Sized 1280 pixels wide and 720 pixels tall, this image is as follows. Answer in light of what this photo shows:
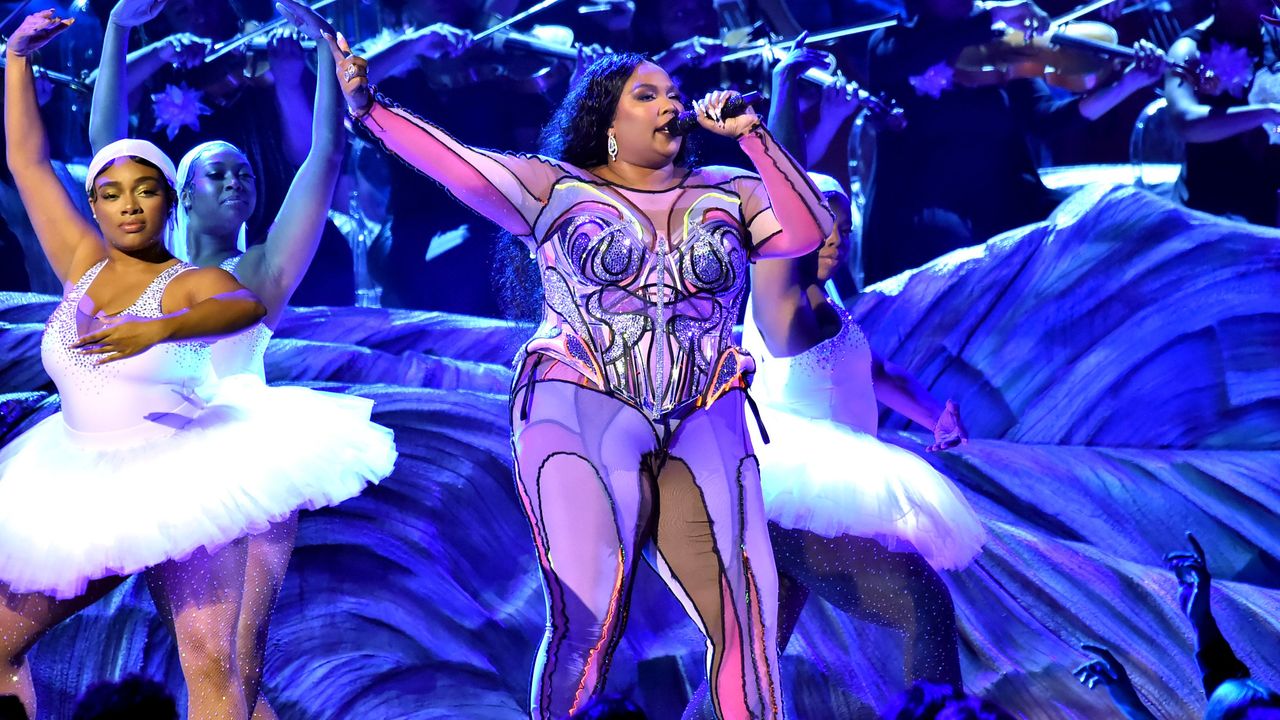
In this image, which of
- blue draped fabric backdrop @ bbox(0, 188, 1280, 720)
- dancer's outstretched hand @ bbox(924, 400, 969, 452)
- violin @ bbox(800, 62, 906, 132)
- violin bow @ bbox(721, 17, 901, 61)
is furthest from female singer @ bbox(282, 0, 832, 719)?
violin bow @ bbox(721, 17, 901, 61)

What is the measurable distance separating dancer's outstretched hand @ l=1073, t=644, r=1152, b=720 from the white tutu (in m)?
1.86

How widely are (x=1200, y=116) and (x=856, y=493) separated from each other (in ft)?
6.79

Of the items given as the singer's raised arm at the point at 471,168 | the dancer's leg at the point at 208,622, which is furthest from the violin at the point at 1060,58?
the dancer's leg at the point at 208,622

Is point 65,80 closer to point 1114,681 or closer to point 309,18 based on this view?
point 309,18

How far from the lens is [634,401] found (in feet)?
7.79

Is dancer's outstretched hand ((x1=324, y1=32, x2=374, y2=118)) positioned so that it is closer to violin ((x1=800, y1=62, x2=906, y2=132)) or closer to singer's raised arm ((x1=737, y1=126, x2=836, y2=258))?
singer's raised arm ((x1=737, y1=126, x2=836, y2=258))

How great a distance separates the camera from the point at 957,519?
3080 millimetres

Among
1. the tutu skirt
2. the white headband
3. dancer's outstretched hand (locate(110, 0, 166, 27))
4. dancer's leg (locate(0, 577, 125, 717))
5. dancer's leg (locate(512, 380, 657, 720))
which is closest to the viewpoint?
dancer's leg (locate(512, 380, 657, 720))

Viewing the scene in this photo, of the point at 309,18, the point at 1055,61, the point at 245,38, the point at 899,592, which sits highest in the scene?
the point at 309,18

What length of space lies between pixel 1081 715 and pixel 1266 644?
26.5 inches

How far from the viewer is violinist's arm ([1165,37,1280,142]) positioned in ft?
13.7

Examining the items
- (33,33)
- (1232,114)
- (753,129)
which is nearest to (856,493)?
(753,129)

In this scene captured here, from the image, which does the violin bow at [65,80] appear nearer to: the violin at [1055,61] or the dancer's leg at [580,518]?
Result: the dancer's leg at [580,518]

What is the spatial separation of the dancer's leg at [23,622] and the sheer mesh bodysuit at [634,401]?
933 millimetres
